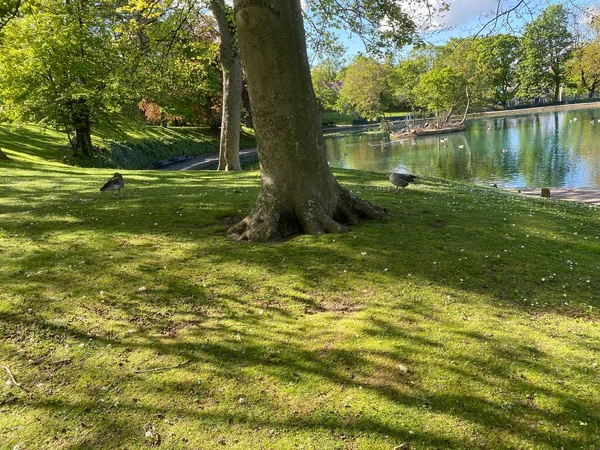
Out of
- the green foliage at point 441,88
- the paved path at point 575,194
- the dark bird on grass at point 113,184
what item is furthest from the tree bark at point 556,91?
the dark bird on grass at point 113,184

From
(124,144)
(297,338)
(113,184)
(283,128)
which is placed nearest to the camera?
(297,338)

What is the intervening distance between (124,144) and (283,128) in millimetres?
33658

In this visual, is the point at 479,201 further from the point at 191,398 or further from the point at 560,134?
the point at 560,134

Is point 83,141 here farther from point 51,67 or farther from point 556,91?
point 556,91

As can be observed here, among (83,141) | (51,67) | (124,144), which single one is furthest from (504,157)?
(51,67)

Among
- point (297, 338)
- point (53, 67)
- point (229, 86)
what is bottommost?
point (297, 338)

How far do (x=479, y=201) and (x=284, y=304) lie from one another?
31.1 ft

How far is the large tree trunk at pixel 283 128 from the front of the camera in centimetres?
696

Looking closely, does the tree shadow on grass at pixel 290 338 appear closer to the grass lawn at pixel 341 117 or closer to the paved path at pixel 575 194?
the paved path at pixel 575 194

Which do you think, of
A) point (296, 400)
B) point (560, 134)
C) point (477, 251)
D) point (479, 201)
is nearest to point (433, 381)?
point (296, 400)

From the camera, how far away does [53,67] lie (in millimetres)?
23703

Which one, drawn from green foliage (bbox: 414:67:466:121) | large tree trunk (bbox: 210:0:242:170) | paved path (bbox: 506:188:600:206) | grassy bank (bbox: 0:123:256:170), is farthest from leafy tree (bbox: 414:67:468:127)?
large tree trunk (bbox: 210:0:242:170)

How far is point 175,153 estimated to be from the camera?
149ft

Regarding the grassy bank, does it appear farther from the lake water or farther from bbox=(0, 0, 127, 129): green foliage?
the lake water
